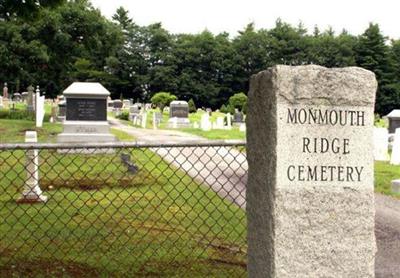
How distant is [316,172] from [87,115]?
13.9 metres

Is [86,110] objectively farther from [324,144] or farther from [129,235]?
[324,144]

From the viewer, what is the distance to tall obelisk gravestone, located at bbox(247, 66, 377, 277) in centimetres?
331

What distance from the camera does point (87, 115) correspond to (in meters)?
16.7

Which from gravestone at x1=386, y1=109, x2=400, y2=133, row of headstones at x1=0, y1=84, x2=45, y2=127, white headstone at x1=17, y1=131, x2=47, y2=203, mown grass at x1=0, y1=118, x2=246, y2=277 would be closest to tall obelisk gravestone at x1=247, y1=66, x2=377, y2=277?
mown grass at x1=0, y1=118, x2=246, y2=277

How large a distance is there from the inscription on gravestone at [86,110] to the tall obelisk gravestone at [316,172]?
13611 mm

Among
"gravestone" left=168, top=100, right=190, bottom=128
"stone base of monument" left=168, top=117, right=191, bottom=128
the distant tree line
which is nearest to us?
"stone base of monument" left=168, top=117, right=191, bottom=128

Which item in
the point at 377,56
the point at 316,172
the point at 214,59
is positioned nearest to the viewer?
the point at 316,172

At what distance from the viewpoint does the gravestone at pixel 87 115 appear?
16484mm

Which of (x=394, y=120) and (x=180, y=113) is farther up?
(x=180, y=113)

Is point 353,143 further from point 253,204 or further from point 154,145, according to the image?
point 154,145

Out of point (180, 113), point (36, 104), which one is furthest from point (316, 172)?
point (180, 113)

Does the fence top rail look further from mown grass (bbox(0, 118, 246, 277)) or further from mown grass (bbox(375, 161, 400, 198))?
mown grass (bbox(375, 161, 400, 198))

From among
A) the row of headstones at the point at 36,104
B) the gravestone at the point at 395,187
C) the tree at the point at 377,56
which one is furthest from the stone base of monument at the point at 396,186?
the tree at the point at 377,56

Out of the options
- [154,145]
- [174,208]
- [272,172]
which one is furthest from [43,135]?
[272,172]
